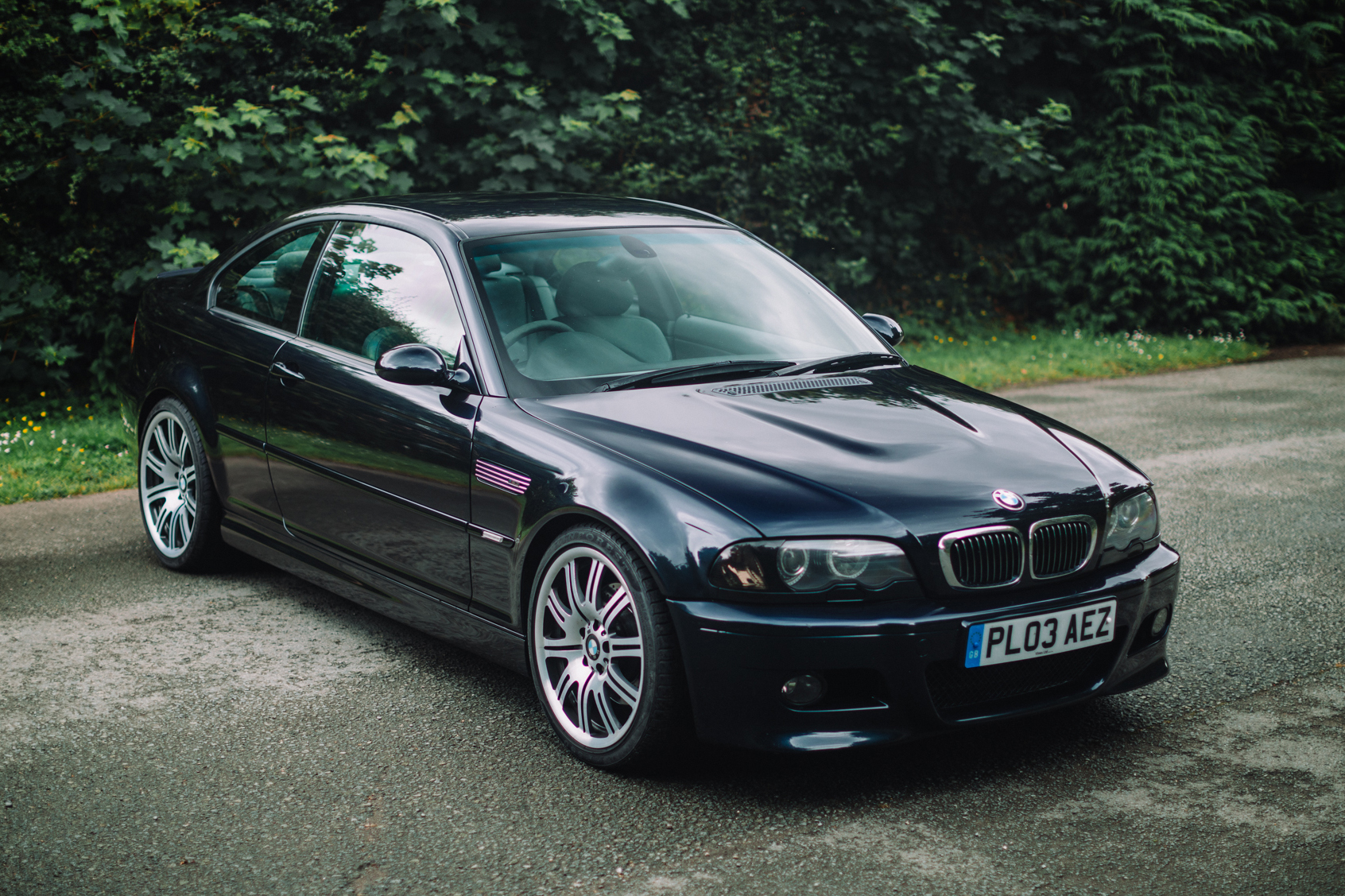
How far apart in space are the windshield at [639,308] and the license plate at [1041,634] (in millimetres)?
1272

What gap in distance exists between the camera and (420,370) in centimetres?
365

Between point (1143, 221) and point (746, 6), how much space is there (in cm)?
478

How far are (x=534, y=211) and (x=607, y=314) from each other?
0.61m

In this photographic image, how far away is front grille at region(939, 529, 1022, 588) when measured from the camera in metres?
3.04

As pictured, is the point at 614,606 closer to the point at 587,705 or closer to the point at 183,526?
the point at 587,705

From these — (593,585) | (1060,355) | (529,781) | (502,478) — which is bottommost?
(1060,355)

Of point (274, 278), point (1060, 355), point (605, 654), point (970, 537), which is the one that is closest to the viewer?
point (970, 537)

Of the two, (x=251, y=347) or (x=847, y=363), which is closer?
(x=847, y=363)

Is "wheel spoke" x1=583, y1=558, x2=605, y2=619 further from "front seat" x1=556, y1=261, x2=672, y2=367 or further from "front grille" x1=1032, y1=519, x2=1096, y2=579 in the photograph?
"front grille" x1=1032, y1=519, x2=1096, y2=579

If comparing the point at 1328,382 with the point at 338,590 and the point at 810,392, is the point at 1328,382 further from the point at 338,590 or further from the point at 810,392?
the point at 338,590

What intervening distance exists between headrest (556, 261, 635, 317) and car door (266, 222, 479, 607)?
37 cm

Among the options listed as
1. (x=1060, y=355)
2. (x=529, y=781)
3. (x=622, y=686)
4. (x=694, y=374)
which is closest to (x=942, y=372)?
(x=1060, y=355)

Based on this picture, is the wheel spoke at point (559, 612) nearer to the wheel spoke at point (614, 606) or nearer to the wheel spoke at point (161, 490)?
the wheel spoke at point (614, 606)

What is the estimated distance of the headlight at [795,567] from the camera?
297 centimetres
